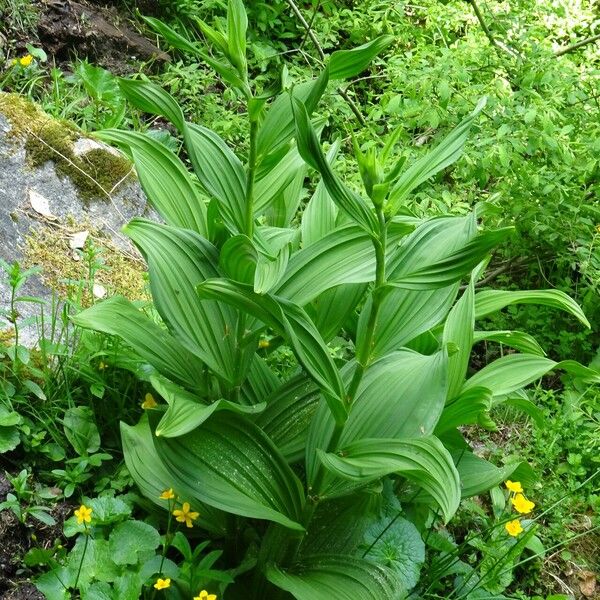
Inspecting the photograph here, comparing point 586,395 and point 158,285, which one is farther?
point 586,395

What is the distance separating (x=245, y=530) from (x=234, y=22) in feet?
4.54

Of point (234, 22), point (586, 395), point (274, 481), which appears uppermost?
point (234, 22)

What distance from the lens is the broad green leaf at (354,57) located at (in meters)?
1.95

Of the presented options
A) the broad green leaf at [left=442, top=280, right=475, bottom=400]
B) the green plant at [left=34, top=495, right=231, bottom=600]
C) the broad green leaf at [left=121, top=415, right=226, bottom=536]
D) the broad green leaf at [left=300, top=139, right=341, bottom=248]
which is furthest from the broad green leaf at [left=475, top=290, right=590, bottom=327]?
the green plant at [left=34, top=495, right=231, bottom=600]

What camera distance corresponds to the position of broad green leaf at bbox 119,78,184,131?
2121 millimetres

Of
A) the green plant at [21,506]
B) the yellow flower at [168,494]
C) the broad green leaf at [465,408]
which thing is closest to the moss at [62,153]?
the green plant at [21,506]

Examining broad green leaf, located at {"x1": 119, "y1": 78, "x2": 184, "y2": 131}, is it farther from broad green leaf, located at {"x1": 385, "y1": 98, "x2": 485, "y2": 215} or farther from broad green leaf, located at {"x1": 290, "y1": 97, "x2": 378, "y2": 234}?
broad green leaf, located at {"x1": 385, "y1": 98, "x2": 485, "y2": 215}

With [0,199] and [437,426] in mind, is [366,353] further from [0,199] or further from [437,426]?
[0,199]

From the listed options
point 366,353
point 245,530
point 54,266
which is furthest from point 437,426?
point 54,266

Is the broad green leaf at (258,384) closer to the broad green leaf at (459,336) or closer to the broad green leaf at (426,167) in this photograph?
the broad green leaf at (459,336)

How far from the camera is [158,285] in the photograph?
85.4 inches

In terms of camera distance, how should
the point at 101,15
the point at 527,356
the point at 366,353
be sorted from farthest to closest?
the point at 101,15 < the point at 527,356 < the point at 366,353

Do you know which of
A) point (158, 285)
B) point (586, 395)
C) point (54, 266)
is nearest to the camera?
point (158, 285)

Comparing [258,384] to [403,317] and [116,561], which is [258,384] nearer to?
[403,317]
